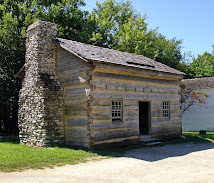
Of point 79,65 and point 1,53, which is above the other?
point 1,53

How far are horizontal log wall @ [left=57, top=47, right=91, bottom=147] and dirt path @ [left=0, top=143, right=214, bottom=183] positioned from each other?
9.61 ft

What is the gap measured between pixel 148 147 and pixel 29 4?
740 inches

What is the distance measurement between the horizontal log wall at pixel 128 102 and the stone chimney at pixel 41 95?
7.91 ft

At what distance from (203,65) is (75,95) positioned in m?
42.3

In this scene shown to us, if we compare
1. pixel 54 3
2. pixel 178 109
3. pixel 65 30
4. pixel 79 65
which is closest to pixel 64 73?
pixel 79 65

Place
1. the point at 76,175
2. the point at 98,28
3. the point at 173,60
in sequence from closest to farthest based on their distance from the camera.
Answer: the point at 76,175 < the point at 98,28 < the point at 173,60

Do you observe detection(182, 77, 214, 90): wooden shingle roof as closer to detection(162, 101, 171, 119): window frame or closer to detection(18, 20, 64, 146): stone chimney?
detection(162, 101, 171, 119): window frame

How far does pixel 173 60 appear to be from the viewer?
42750mm

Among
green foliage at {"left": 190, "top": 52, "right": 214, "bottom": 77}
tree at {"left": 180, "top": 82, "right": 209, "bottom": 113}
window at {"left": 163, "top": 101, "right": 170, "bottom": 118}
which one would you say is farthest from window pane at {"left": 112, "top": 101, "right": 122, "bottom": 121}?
green foliage at {"left": 190, "top": 52, "right": 214, "bottom": 77}

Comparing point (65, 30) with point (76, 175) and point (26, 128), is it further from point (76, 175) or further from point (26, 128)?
point (76, 175)

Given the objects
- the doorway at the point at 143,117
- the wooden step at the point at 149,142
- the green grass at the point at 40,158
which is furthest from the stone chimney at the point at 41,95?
the doorway at the point at 143,117

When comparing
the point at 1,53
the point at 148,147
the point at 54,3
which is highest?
the point at 54,3

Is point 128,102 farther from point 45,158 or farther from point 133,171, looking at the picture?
point 133,171

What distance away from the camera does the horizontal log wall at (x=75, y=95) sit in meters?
12.8
